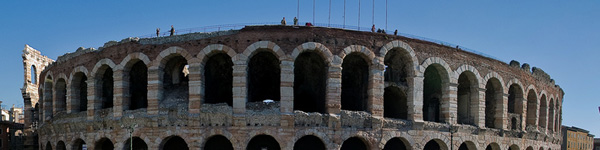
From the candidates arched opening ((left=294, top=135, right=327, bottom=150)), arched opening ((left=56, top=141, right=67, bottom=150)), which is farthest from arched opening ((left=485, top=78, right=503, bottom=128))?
arched opening ((left=56, top=141, right=67, bottom=150))

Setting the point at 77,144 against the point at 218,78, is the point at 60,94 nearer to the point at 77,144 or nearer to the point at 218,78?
the point at 77,144

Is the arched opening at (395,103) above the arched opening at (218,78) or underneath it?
underneath

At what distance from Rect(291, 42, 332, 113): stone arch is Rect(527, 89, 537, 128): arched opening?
15088 millimetres

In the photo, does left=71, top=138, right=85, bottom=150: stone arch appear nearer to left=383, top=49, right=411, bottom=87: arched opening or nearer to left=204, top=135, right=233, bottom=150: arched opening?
left=204, top=135, right=233, bottom=150: arched opening

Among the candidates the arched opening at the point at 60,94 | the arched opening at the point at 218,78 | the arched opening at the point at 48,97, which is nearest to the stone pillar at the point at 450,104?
the arched opening at the point at 218,78

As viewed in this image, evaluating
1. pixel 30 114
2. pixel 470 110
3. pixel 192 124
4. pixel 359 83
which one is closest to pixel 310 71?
pixel 359 83

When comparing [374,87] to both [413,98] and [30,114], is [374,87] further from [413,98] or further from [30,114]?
Result: [30,114]

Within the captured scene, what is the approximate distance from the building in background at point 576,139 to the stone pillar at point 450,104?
1902 inches

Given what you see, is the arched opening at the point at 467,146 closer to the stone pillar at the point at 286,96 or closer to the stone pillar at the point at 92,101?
the stone pillar at the point at 286,96

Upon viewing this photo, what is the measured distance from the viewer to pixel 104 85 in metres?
31.1

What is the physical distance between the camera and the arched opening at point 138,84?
30475 millimetres

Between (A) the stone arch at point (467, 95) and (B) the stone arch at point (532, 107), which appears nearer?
(A) the stone arch at point (467, 95)

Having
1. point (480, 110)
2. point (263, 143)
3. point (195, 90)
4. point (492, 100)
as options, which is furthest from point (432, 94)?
point (195, 90)

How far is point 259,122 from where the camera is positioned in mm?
25422
